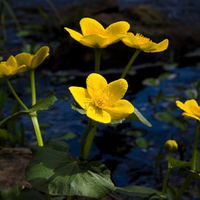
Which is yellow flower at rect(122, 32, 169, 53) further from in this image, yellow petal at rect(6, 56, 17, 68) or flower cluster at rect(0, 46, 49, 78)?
yellow petal at rect(6, 56, 17, 68)

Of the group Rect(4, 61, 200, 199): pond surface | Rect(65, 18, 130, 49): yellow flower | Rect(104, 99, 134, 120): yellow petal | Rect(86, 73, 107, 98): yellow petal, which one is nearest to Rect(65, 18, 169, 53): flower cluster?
Rect(65, 18, 130, 49): yellow flower

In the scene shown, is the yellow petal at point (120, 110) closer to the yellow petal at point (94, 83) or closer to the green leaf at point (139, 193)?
the yellow petal at point (94, 83)

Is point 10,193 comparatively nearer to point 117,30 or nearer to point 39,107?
point 39,107

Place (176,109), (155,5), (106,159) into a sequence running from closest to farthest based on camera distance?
(106,159) → (176,109) → (155,5)

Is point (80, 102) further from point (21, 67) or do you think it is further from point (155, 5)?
point (155, 5)

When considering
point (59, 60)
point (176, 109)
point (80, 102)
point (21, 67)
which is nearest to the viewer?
point (80, 102)

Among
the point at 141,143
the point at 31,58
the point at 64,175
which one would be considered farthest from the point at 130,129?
the point at 64,175

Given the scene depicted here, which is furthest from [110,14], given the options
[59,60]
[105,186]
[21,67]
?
[105,186]

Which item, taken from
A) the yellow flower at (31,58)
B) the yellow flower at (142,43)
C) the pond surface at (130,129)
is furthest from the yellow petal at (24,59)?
the pond surface at (130,129)
